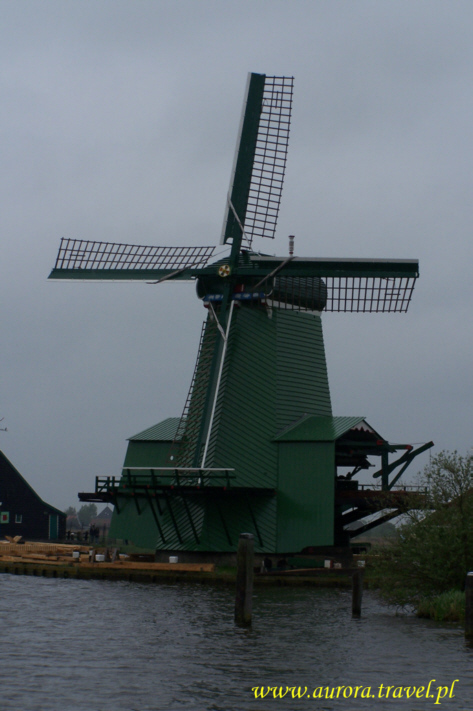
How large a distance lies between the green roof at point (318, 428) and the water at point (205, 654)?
7.75 meters

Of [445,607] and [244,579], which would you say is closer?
[244,579]

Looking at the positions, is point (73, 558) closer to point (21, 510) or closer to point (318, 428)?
point (318, 428)

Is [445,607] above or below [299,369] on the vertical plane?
below

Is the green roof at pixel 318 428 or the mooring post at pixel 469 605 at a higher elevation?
the green roof at pixel 318 428

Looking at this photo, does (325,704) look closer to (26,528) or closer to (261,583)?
(261,583)

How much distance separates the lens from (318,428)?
114 ft

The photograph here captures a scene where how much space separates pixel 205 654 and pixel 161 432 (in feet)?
77.5

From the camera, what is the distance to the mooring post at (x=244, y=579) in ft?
66.9

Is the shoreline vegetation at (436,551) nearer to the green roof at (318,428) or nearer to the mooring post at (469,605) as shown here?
the mooring post at (469,605)

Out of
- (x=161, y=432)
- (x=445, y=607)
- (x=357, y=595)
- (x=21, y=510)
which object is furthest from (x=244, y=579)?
(x=21, y=510)

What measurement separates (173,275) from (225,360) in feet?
13.6

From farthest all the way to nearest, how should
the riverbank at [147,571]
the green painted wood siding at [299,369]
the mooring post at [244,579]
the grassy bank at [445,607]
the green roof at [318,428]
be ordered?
the green painted wood siding at [299,369] < the green roof at [318,428] < the riverbank at [147,571] < the grassy bank at [445,607] < the mooring post at [244,579]

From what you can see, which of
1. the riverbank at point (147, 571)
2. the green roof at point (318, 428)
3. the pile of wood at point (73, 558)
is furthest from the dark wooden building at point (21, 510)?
the green roof at point (318, 428)

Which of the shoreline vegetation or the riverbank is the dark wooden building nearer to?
the riverbank
